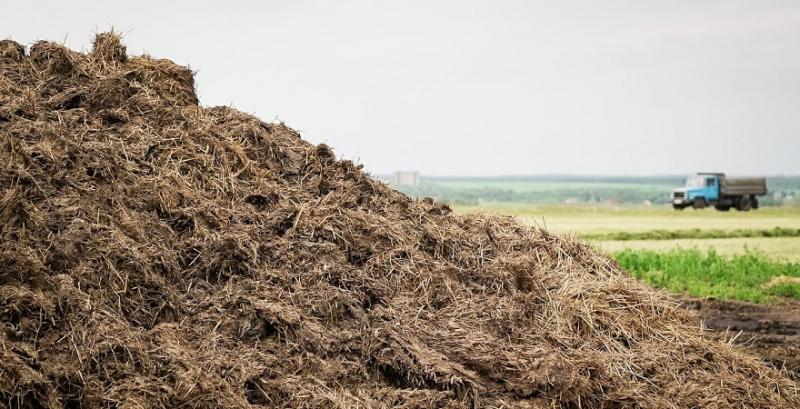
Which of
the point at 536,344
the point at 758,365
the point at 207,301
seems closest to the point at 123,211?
the point at 207,301

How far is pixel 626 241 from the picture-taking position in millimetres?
23359

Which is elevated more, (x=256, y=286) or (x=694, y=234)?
(x=256, y=286)

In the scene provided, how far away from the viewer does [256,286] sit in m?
5.92

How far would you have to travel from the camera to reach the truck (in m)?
38.8

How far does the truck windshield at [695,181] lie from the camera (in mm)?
38906

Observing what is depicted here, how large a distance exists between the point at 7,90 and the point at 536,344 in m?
4.36

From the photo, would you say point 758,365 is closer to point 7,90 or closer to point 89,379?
point 89,379

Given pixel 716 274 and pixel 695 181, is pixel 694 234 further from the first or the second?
pixel 695 181

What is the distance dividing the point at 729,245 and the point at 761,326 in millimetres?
11167

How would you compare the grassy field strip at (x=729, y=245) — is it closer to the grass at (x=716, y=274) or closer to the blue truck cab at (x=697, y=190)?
the grass at (x=716, y=274)

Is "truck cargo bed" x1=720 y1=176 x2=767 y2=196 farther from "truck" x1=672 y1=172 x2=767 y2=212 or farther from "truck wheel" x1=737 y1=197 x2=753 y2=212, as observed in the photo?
"truck wheel" x1=737 y1=197 x2=753 y2=212

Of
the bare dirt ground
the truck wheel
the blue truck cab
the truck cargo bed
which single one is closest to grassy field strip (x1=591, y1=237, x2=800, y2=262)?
the bare dirt ground

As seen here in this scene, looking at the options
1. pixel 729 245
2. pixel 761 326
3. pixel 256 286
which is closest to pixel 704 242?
pixel 729 245

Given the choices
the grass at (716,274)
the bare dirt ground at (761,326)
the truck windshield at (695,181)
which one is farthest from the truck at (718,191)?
the bare dirt ground at (761,326)
